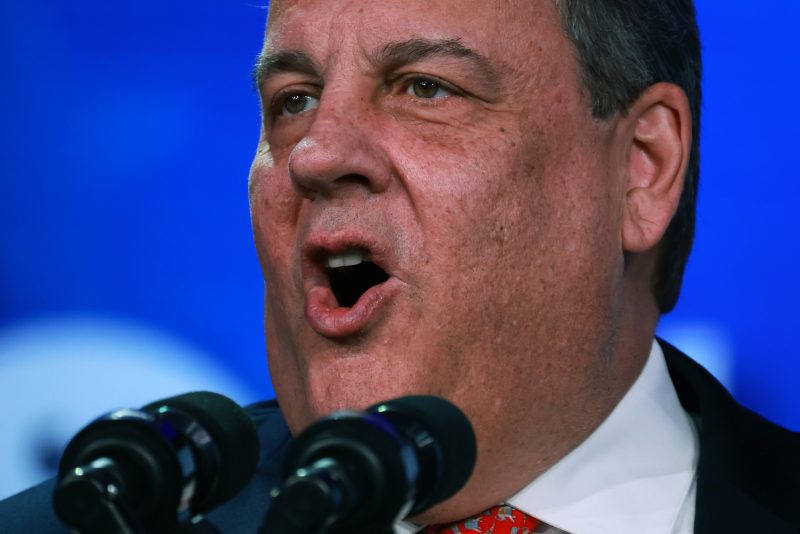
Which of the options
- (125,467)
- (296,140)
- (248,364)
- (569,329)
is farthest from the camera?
(248,364)

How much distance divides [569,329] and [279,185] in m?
0.48

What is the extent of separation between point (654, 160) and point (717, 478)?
504 millimetres

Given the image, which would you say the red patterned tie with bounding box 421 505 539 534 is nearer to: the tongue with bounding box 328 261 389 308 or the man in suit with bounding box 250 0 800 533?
the man in suit with bounding box 250 0 800 533

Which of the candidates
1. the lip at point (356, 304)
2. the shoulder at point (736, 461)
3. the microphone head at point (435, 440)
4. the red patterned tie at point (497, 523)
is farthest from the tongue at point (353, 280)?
the microphone head at point (435, 440)

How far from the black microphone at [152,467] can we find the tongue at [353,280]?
27.3 inches

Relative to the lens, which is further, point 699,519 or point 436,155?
point 699,519

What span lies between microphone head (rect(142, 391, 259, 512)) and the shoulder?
3.03ft

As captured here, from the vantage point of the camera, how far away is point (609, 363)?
1763 mm

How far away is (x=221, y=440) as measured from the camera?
1036 millimetres

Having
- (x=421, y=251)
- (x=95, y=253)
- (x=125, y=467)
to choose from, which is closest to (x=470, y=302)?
(x=421, y=251)

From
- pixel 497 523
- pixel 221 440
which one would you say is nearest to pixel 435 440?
pixel 221 440

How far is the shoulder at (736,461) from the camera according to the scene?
1.76 meters

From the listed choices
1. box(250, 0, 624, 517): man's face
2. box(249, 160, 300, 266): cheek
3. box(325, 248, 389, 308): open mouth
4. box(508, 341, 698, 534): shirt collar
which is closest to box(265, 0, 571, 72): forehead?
box(250, 0, 624, 517): man's face

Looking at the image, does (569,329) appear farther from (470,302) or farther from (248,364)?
(248,364)
